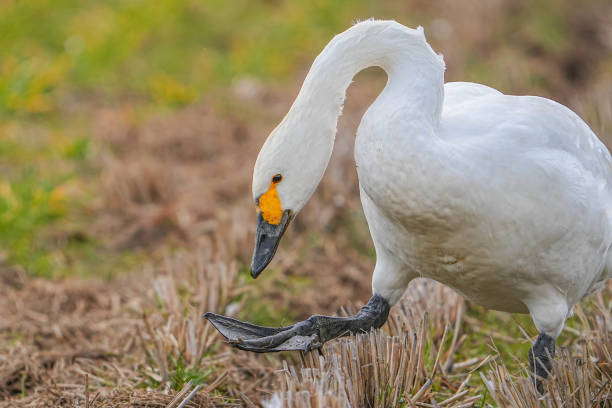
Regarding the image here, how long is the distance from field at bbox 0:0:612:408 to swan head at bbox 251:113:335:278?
1.73 feet

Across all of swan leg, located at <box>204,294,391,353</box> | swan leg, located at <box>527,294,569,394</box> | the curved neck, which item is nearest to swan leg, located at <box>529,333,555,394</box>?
swan leg, located at <box>527,294,569,394</box>

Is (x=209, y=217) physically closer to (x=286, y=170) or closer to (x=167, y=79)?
(x=286, y=170)

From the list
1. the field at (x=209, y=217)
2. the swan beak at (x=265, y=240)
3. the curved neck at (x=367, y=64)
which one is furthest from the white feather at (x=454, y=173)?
the field at (x=209, y=217)

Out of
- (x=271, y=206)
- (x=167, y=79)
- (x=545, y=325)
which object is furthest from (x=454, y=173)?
(x=167, y=79)

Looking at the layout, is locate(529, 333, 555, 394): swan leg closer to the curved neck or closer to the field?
the field

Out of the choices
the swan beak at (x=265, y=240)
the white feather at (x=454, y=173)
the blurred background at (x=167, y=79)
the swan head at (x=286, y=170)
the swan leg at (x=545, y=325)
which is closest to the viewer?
the white feather at (x=454, y=173)

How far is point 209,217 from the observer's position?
580 centimetres

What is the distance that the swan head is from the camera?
2902 mm

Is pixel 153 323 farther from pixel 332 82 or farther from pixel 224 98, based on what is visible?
pixel 224 98

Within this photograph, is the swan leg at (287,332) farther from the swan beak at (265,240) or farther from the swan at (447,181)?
the swan beak at (265,240)

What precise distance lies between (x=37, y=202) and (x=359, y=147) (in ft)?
11.1

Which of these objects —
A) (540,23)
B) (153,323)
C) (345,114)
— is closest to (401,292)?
(153,323)

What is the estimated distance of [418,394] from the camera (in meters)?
3.01

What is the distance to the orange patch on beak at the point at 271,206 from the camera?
2977 millimetres
